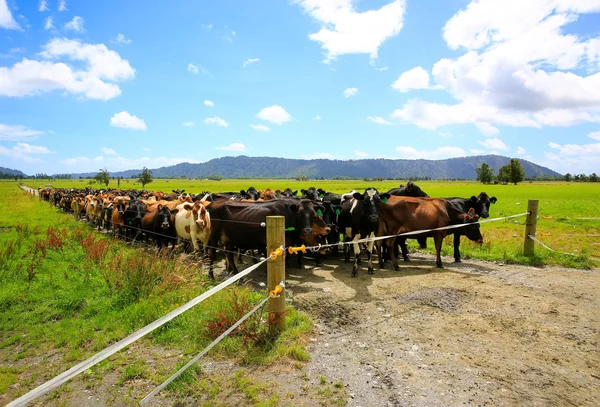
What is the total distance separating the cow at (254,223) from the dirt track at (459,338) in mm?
1365

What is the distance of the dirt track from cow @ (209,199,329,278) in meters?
1.36

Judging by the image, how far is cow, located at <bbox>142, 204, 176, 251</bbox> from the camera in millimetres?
11609

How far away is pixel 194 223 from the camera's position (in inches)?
410

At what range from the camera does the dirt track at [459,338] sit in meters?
3.80

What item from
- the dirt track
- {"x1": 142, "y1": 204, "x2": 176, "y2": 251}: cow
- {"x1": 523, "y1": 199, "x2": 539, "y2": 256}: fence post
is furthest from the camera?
{"x1": 142, "y1": 204, "x2": 176, "y2": 251}: cow

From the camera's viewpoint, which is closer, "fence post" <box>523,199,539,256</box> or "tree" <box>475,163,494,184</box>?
"fence post" <box>523,199,539,256</box>

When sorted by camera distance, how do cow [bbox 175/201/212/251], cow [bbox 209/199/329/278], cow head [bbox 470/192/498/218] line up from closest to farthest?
cow [bbox 209/199/329/278] → cow [bbox 175/201/212/251] → cow head [bbox 470/192/498/218]

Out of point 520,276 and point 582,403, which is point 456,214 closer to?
point 520,276

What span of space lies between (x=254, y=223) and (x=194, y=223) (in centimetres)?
249

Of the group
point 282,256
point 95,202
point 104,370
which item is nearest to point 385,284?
point 282,256

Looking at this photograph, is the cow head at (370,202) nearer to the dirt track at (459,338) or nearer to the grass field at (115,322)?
the dirt track at (459,338)

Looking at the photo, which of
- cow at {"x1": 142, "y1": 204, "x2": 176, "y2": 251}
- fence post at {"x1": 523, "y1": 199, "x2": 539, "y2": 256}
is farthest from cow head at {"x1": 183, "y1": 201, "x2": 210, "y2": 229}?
fence post at {"x1": 523, "y1": 199, "x2": 539, "y2": 256}

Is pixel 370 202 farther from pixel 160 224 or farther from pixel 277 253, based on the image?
pixel 160 224

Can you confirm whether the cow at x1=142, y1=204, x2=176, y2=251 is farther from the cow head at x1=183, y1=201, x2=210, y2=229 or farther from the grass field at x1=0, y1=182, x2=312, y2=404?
the grass field at x1=0, y1=182, x2=312, y2=404
